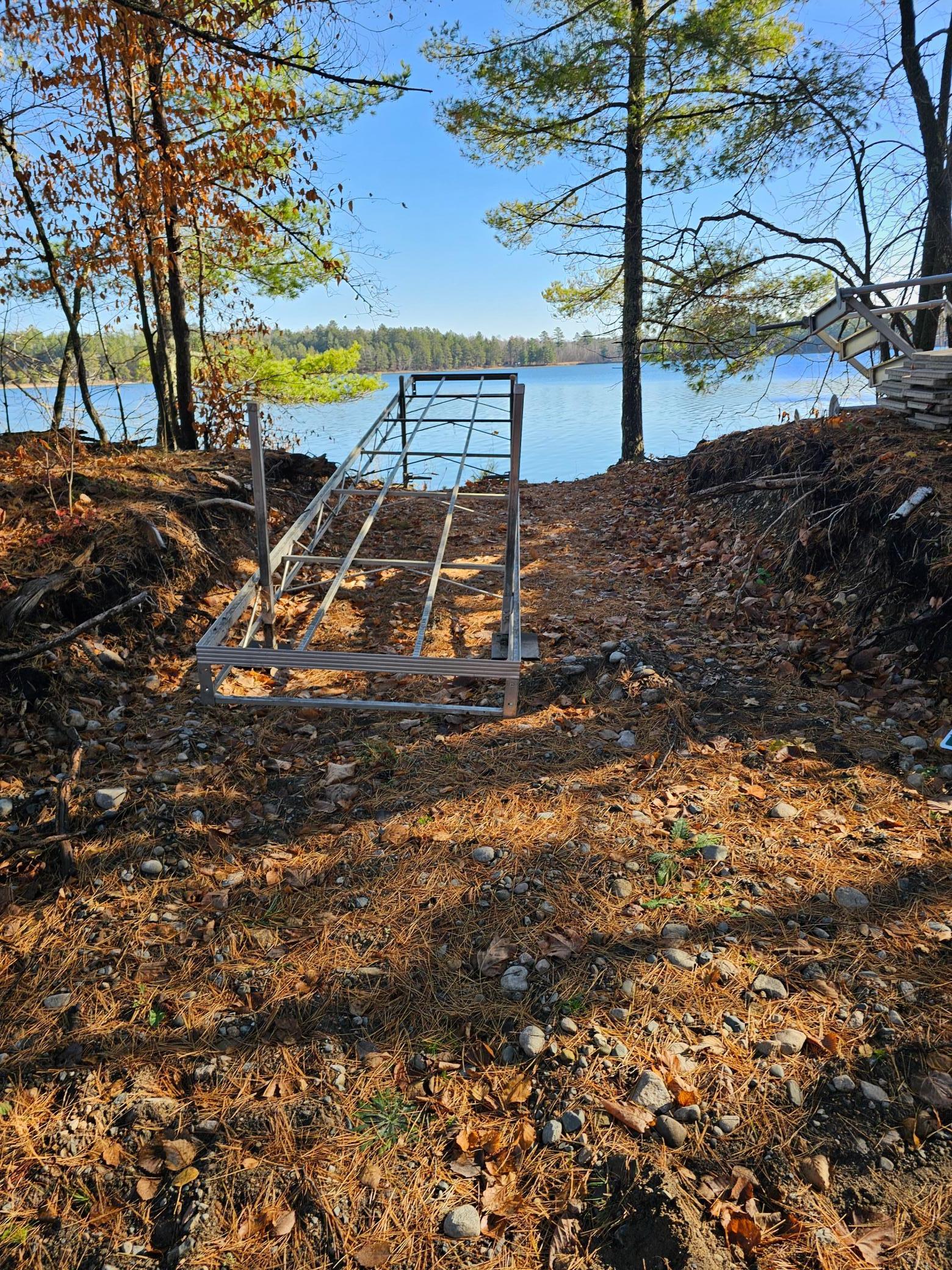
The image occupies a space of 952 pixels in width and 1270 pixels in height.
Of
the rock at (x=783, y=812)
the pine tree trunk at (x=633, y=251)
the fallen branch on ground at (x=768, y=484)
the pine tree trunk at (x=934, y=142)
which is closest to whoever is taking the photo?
the rock at (x=783, y=812)

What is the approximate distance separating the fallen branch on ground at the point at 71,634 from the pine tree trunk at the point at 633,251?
8200mm

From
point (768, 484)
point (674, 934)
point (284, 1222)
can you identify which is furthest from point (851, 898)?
point (768, 484)

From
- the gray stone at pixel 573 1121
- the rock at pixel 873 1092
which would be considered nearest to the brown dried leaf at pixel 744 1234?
the gray stone at pixel 573 1121

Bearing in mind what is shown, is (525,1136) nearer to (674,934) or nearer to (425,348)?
(674,934)

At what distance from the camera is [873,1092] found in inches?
68.1

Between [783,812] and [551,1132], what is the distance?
1605mm

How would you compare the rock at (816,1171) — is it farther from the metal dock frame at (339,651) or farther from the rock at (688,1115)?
the metal dock frame at (339,651)

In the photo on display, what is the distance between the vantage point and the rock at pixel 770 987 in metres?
2.00

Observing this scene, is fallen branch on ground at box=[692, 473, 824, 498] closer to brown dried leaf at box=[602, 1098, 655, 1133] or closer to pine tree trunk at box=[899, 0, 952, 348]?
pine tree trunk at box=[899, 0, 952, 348]

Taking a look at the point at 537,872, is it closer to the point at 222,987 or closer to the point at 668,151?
the point at 222,987

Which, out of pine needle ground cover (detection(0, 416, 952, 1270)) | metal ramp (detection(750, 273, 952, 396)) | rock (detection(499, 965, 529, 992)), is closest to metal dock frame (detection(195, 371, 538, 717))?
pine needle ground cover (detection(0, 416, 952, 1270))

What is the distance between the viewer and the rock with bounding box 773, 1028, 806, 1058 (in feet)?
6.04

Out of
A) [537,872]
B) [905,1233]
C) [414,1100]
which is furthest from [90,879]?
[905,1233]

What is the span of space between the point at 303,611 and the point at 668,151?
825cm
